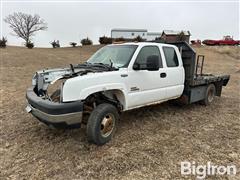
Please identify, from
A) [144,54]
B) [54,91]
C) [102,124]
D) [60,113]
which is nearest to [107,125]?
[102,124]

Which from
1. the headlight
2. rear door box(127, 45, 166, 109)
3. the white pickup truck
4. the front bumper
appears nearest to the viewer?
the front bumper

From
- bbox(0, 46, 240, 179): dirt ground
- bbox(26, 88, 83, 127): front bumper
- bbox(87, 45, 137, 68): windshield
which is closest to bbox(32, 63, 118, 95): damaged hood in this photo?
bbox(87, 45, 137, 68): windshield

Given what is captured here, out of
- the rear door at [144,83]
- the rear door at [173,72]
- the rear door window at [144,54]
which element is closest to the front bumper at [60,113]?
the rear door at [144,83]

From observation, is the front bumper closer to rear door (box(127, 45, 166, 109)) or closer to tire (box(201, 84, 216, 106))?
rear door (box(127, 45, 166, 109))

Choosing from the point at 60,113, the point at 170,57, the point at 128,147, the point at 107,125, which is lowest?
the point at 128,147

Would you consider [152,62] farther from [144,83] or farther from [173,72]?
[173,72]

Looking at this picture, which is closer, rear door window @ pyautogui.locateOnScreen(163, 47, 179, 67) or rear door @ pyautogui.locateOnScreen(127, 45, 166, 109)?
rear door @ pyautogui.locateOnScreen(127, 45, 166, 109)

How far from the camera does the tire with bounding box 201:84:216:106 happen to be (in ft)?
24.2

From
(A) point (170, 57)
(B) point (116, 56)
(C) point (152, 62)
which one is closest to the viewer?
(C) point (152, 62)

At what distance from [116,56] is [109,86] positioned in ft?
3.67

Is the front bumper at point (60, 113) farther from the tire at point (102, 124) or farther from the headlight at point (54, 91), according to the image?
the headlight at point (54, 91)

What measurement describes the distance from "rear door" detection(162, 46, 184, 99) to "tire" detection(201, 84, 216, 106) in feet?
5.05

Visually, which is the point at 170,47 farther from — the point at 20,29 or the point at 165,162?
the point at 20,29

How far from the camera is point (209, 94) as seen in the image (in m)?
7.58
